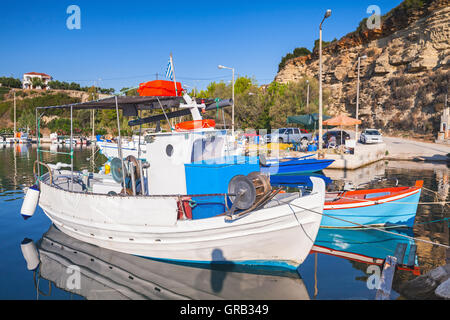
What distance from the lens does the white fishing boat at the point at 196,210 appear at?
6.39 metres

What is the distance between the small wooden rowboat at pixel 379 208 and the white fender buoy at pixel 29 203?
9.02m

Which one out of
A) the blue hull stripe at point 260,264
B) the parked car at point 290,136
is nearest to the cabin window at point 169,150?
the blue hull stripe at point 260,264

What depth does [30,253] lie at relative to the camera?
28.1 ft

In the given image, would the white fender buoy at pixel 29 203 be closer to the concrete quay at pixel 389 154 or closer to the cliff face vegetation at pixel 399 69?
the concrete quay at pixel 389 154

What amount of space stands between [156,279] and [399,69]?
169 feet

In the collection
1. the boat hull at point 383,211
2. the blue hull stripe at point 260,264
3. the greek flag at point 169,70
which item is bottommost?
the blue hull stripe at point 260,264

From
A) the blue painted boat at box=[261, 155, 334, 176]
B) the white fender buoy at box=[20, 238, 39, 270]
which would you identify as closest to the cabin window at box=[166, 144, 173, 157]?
the white fender buoy at box=[20, 238, 39, 270]

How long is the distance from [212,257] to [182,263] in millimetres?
844

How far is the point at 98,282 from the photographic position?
6.85 m

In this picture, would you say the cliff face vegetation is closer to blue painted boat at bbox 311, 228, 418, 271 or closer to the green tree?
the green tree

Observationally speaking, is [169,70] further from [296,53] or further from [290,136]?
[296,53]

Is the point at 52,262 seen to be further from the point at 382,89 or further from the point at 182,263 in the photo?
the point at 382,89

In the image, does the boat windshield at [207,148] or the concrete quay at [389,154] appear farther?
the concrete quay at [389,154]

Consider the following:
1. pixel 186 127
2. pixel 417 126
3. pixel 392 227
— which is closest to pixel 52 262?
pixel 186 127
